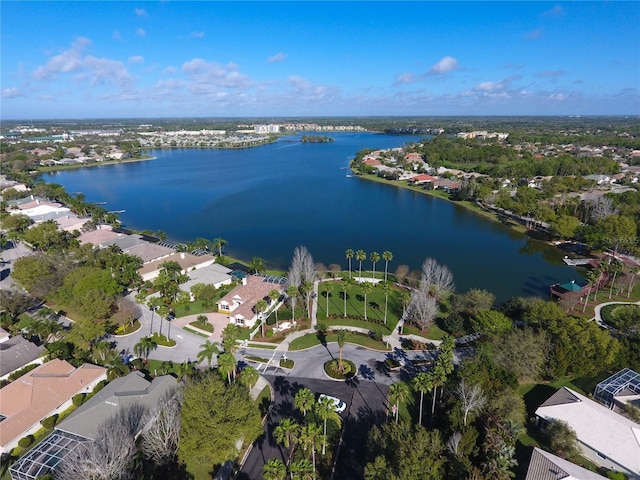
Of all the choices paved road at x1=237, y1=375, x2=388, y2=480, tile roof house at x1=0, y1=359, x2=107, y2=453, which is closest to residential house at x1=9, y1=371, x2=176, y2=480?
tile roof house at x1=0, y1=359, x2=107, y2=453

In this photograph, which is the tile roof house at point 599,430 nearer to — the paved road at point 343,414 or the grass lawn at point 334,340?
the paved road at point 343,414

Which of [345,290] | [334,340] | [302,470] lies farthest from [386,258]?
[302,470]

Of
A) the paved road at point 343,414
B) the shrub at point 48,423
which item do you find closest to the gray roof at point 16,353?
the shrub at point 48,423

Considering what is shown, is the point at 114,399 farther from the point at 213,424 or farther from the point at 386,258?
the point at 386,258

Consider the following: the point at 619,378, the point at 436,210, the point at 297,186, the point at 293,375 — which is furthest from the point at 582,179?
the point at 293,375

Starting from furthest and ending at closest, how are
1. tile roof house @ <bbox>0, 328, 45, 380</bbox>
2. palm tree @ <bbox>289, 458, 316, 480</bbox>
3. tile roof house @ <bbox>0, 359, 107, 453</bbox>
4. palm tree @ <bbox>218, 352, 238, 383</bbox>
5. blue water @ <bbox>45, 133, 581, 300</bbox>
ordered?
blue water @ <bbox>45, 133, 581, 300</bbox> → tile roof house @ <bbox>0, 328, 45, 380</bbox> → palm tree @ <bbox>218, 352, 238, 383</bbox> → tile roof house @ <bbox>0, 359, 107, 453</bbox> → palm tree @ <bbox>289, 458, 316, 480</bbox>

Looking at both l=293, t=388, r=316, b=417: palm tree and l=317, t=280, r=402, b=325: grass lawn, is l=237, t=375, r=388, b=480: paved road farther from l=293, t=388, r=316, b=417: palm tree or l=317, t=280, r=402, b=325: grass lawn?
l=317, t=280, r=402, b=325: grass lawn
